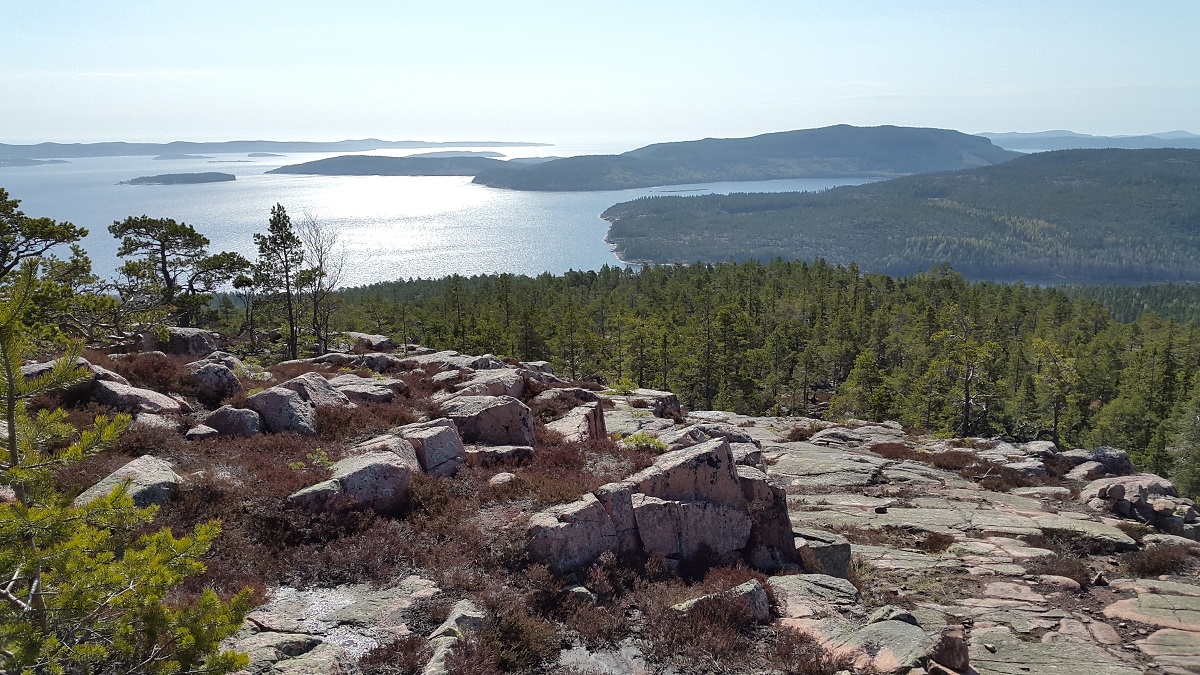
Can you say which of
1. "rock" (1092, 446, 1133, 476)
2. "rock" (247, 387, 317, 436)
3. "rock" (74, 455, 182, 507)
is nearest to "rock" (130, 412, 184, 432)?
"rock" (247, 387, 317, 436)

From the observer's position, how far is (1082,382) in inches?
2857

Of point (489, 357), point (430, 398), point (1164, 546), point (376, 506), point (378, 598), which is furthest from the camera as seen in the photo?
point (489, 357)

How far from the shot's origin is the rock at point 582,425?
2031 centimetres

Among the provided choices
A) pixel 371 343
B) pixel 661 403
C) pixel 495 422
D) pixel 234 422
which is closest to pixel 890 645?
pixel 495 422

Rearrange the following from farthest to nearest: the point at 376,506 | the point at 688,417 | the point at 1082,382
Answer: the point at 1082,382 < the point at 688,417 < the point at 376,506

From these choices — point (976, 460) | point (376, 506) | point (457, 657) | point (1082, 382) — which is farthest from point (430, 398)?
point (1082, 382)

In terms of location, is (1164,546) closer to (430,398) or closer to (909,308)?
(430,398)

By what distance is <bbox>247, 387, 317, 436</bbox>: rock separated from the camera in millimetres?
17156

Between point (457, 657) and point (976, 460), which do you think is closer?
point (457, 657)

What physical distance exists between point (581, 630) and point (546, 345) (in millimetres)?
56203

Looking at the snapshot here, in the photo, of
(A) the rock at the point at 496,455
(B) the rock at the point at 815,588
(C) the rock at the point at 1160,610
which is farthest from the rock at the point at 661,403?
(C) the rock at the point at 1160,610

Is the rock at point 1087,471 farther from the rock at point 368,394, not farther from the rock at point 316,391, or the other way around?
the rock at point 316,391

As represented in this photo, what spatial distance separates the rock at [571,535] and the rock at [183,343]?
2488 cm

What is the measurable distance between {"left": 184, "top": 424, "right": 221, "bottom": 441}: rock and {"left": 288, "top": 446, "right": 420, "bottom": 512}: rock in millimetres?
4478
